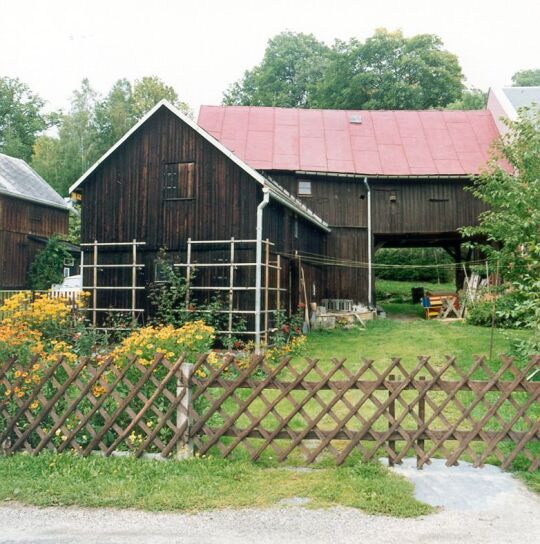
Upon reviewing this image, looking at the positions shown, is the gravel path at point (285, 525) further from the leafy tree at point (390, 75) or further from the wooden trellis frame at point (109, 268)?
the leafy tree at point (390, 75)

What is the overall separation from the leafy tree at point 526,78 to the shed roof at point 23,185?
44.6 metres

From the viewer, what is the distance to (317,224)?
20.8 meters

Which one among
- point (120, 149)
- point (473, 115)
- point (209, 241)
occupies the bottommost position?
point (209, 241)

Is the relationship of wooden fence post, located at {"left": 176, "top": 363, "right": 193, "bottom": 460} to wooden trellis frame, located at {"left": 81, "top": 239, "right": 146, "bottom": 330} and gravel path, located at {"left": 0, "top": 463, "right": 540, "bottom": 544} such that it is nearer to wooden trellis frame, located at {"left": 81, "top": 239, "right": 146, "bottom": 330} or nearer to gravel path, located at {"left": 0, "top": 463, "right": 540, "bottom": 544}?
gravel path, located at {"left": 0, "top": 463, "right": 540, "bottom": 544}

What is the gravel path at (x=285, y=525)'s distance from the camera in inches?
183

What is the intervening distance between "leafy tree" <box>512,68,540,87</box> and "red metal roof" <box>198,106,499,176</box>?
108 feet

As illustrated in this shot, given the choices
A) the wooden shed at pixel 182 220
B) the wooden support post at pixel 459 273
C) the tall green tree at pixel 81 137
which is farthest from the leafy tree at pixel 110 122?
the wooden shed at pixel 182 220

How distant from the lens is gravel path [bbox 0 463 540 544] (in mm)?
4656

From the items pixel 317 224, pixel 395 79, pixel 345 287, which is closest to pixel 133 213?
pixel 317 224

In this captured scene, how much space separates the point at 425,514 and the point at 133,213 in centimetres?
1277

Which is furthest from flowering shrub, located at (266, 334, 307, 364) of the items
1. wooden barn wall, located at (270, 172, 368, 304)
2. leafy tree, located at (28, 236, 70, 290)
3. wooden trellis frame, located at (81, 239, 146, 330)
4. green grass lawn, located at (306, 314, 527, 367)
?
leafy tree, located at (28, 236, 70, 290)

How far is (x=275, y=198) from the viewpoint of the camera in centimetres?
1497

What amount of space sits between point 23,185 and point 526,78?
48363 millimetres

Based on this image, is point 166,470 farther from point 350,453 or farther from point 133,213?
point 133,213
